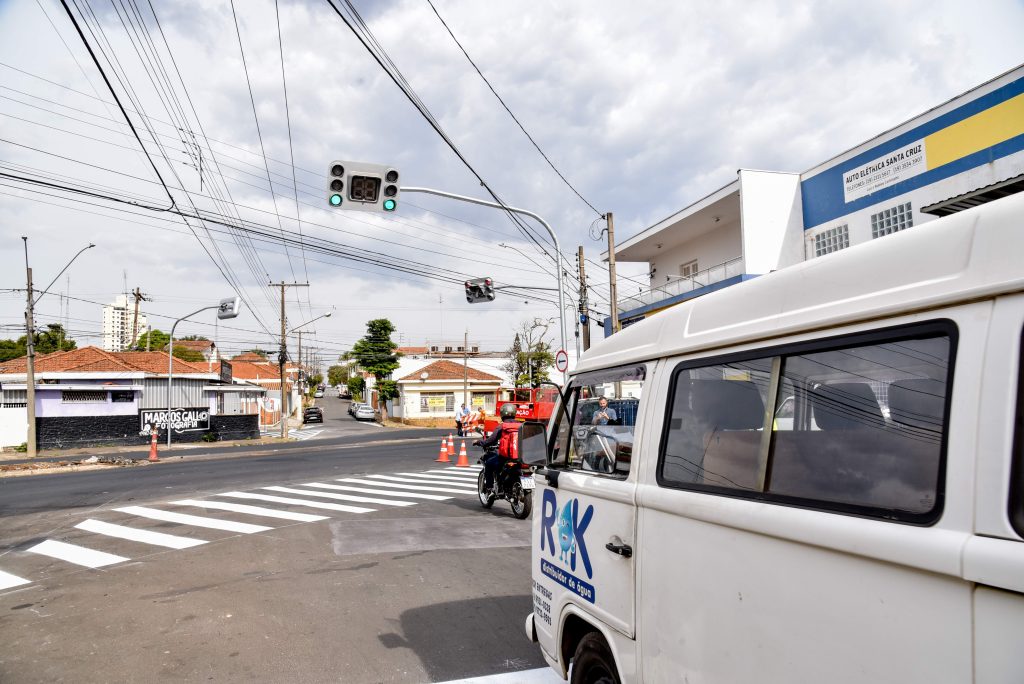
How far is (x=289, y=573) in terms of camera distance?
23.5 feet

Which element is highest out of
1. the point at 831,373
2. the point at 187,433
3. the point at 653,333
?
the point at 653,333

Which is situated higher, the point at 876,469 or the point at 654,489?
the point at 876,469

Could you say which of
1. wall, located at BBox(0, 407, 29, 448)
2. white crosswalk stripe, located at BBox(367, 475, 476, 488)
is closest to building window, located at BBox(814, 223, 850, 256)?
white crosswalk stripe, located at BBox(367, 475, 476, 488)

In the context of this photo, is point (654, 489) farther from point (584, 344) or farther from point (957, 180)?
point (584, 344)

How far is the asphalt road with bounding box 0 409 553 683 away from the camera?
184 inches

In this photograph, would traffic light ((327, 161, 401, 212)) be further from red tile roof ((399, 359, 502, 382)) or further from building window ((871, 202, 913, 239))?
red tile roof ((399, 359, 502, 382))

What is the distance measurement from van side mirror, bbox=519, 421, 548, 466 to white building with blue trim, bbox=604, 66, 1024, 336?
5812mm

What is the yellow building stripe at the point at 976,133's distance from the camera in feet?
48.3

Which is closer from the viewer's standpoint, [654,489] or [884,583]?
[884,583]

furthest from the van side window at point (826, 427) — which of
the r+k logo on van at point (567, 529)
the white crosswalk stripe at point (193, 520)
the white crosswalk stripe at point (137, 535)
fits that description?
the white crosswalk stripe at point (193, 520)

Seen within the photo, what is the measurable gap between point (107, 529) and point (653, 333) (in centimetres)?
1015

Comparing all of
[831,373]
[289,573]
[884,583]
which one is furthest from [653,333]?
[289,573]

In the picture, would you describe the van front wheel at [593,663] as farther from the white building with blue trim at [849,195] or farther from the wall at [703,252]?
the wall at [703,252]

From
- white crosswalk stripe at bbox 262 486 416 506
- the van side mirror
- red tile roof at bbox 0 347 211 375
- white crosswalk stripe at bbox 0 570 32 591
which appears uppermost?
red tile roof at bbox 0 347 211 375
